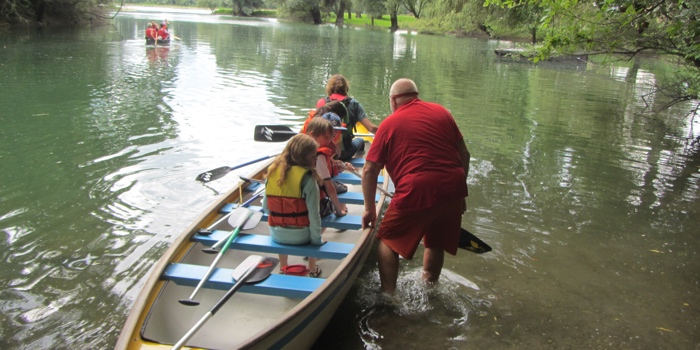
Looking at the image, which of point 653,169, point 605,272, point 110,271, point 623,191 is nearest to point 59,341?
point 110,271

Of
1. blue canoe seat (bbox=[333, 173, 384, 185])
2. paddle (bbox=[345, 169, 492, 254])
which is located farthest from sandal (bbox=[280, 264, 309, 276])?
blue canoe seat (bbox=[333, 173, 384, 185])

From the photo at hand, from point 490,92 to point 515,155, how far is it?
7785 millimetres

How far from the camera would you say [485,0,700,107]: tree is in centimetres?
586

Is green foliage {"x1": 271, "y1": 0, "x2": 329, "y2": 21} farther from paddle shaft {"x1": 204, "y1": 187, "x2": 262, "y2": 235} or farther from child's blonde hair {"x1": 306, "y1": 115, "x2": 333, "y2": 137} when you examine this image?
child's blonde hair {"x1": 306, "y1": 115, "x2": 333, "y2": 137}

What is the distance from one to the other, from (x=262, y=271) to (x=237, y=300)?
17.3 inches

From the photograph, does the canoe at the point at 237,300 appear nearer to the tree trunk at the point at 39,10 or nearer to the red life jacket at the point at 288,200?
the red life jacket at the point at 288,200

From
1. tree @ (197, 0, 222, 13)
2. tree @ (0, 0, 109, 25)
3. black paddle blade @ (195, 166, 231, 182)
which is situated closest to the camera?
black paddle blade @ (195, 166, 231, 182)

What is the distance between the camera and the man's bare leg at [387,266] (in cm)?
390

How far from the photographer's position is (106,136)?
8461 millimetres

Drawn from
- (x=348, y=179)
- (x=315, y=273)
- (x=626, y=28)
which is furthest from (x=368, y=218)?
(x=626, y=28)

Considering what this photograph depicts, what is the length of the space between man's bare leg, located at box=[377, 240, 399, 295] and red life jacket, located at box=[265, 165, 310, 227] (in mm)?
646

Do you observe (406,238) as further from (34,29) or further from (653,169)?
(34,29)

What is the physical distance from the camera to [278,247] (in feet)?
12.6

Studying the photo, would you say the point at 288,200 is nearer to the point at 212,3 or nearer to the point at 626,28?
the point at 626,28
